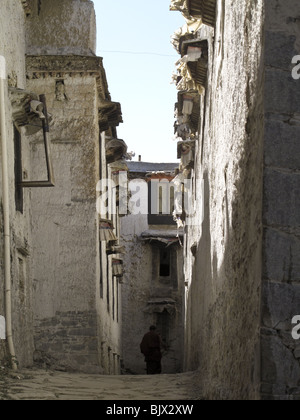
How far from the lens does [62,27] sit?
63.9ft

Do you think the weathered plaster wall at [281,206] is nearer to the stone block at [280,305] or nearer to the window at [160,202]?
the stone block at [280,305]

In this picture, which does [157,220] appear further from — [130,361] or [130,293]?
[130,361]

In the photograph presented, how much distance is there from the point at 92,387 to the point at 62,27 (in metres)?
9.98

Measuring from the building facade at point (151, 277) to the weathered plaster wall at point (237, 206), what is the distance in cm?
2287

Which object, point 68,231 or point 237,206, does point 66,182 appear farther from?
point 237,206

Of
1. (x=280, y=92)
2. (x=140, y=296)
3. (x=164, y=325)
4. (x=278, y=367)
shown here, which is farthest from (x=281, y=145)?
(x=140, y=296)

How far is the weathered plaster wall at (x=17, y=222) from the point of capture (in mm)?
13648

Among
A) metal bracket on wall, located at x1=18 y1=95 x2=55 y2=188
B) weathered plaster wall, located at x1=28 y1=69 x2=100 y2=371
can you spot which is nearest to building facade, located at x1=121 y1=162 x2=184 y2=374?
weathered plaster wall, located at x1=28 y1=69 x2=100 y2=371

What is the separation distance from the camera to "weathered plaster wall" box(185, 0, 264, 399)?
6266mm

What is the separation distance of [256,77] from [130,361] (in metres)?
27.9

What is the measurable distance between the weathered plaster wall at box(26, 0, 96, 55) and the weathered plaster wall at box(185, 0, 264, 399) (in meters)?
8.65

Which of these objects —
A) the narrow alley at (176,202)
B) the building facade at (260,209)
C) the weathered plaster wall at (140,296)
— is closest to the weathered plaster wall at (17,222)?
the narrow alley at (176,202)
